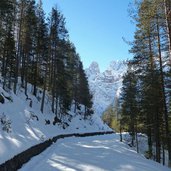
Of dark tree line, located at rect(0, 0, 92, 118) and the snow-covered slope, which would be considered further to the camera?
dark tree line, located at rect(0, 0, 92, 118)

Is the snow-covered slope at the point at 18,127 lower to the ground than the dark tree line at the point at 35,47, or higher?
lower

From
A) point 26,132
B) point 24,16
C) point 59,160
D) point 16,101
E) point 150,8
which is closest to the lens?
point 59,160

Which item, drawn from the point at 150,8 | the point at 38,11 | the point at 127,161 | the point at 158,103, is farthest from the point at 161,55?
the point at 38,11

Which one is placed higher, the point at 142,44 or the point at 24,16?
the point at 24,16

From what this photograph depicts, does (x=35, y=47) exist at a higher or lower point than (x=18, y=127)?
higher

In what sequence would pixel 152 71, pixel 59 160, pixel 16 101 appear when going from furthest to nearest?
1. pixel 16 101
2. pixel 152 71
3. pixel 59 160

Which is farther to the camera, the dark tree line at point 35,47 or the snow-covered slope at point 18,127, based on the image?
the dark tree line at point 35,47

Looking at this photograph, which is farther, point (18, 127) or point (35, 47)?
point (35, 47)

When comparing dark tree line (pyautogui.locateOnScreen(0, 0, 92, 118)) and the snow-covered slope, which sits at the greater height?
dark tree line (pyautogui.locateOnScreen(0, 0, 92, 118))

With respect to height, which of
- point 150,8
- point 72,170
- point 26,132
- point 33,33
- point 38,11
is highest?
point 38,11

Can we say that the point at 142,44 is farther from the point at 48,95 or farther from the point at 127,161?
Answer: the point at 48,95

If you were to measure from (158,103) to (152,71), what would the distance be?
264 centimetres

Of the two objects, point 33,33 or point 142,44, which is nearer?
point 142,44

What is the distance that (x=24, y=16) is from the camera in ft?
125
